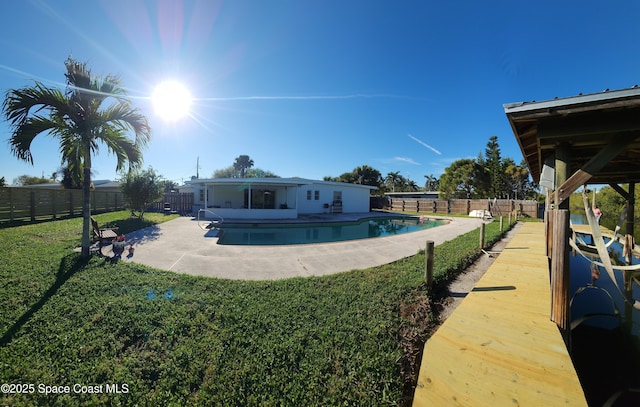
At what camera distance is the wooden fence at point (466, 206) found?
2078cm

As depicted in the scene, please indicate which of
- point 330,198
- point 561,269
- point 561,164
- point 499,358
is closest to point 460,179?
point 330,198

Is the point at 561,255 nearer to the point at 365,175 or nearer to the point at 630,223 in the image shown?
the point at 630,223

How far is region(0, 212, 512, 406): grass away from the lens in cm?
231

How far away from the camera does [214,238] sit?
899 cm

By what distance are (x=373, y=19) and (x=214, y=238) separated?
10.2 meters

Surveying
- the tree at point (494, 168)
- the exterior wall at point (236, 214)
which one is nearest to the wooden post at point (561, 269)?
the exterior wall at point (236, 214)

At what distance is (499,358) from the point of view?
2.62 meters

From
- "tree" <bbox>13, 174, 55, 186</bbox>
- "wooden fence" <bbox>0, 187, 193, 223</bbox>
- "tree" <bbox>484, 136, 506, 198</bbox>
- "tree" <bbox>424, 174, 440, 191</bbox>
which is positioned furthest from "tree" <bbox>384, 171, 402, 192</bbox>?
"tree" <bbox>13, 174, 55, 186</bbox>

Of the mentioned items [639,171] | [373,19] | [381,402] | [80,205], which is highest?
[373,19]

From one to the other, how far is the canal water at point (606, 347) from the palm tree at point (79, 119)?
10032 mm

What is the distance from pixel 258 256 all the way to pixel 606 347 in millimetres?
7159

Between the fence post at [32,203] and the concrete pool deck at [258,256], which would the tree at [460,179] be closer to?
the concrete pool deck at [258,256]

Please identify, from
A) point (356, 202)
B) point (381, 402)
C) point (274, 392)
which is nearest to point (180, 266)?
point (274, 392)

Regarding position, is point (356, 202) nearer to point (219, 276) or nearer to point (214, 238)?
point (214, 238)
